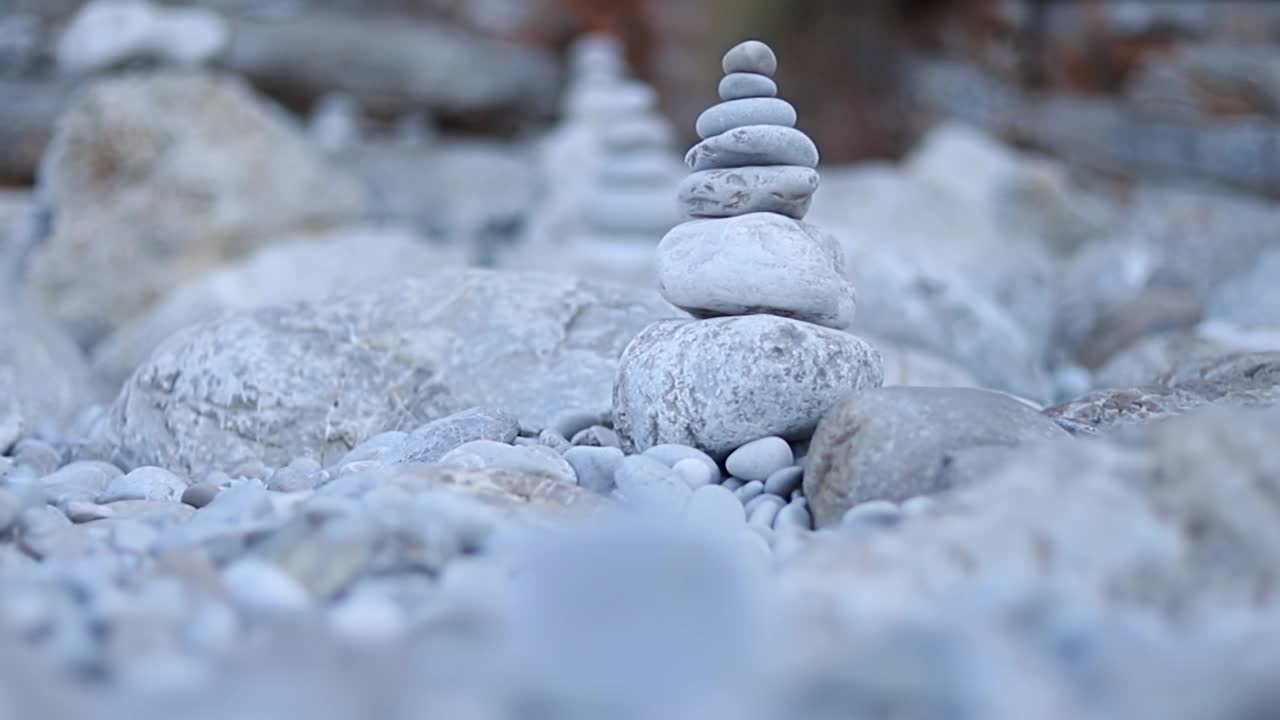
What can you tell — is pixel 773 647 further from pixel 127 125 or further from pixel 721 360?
pixel 127 125

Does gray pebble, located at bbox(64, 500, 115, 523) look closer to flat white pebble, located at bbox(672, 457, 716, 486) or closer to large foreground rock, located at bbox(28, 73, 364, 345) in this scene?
flat white pebble, located at bbox(672, 457, 716, 486)

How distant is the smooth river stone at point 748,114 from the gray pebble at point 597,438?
A: 0.84 metres

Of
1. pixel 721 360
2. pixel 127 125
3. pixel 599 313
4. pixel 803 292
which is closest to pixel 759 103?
pixel 803 292

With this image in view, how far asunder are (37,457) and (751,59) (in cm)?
227

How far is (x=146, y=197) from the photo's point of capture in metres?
6.31

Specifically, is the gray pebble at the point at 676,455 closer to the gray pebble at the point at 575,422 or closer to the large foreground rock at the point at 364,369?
the gray pebble at the point at 575,422

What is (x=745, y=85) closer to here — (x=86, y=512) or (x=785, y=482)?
(x=785, y=482)

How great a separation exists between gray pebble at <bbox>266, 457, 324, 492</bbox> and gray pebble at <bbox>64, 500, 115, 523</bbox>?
0.40 m

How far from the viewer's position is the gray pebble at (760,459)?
2.71 metres

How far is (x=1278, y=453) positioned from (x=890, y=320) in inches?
124

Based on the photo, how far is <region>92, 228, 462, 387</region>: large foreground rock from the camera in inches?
192

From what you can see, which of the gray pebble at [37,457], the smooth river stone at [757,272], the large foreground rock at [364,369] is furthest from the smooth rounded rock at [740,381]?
the gray pebble at [37,457]

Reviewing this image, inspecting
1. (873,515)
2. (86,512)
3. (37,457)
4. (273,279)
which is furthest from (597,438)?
(273,279)

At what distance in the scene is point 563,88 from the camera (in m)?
11.7
